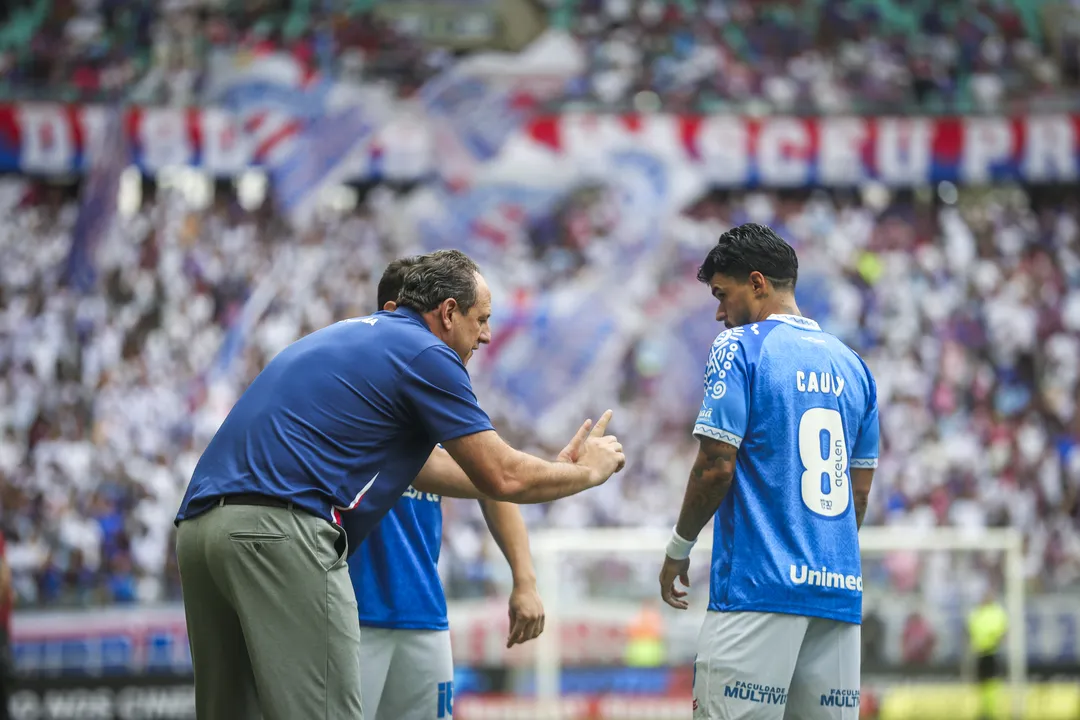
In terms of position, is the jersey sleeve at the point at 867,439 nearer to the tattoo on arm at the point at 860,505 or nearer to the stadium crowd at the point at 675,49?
the tattoo on arm at the point at 860,505

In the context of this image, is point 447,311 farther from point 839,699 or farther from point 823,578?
point 839,699

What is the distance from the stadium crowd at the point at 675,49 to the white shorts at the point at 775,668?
66.7 ft

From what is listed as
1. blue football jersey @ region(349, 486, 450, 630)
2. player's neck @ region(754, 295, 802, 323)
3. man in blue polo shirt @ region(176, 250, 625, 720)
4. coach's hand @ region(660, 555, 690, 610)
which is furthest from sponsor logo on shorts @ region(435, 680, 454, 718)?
player's neck @ region(754, 295, 802, 323)

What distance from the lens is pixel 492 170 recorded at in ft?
76.7

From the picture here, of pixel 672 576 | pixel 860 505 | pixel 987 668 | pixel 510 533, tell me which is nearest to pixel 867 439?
pixel 860 505

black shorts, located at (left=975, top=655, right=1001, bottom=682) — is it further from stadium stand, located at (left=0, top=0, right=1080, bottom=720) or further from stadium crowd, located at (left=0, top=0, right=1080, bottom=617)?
stadium crowd, located at (left=0, top=0, right=1080, bottom=617)

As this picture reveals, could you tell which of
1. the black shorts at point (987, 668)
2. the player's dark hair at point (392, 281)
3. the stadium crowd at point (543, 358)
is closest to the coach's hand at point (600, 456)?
the player's dark hair at point (392, 281)

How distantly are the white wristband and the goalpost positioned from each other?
293 inches

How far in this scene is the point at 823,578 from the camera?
441cm

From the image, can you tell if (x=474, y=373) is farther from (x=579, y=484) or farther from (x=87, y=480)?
(x=579, y=484)

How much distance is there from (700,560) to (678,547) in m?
7.83

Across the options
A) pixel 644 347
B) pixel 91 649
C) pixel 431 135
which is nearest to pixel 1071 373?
pixel 644 347

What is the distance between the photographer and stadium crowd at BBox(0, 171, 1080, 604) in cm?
1759

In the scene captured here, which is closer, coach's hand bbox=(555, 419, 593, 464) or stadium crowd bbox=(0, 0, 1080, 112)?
coach's hand bbox=(555, 419, 593, 464)
